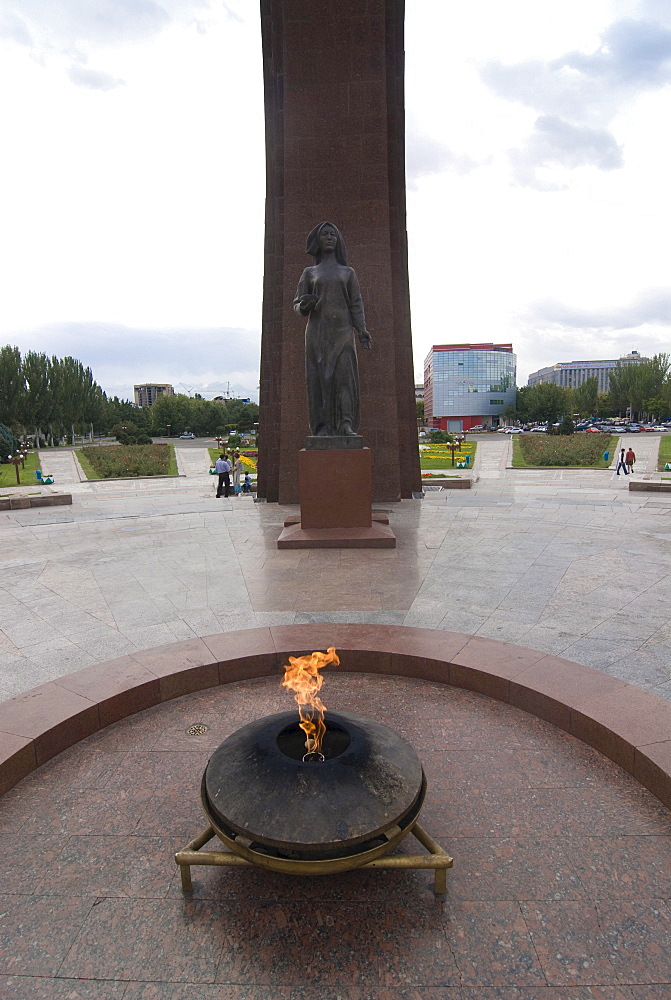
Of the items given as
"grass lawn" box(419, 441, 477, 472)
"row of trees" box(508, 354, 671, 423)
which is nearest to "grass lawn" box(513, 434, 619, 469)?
"grass lawn" box(419, 441, 477, 472)

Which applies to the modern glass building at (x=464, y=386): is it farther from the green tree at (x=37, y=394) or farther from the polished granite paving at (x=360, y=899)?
the polished granite paving at (x=360, y=899)

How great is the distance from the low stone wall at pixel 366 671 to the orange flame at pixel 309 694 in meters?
1.19

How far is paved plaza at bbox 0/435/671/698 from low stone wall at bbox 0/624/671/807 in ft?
1.37

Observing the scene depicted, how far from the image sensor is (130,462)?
34.7 metres

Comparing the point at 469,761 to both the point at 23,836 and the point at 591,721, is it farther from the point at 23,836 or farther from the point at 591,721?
the point at 23,836

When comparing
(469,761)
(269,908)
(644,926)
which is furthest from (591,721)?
(269,908)

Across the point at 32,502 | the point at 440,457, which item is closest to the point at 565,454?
the point at 440,457

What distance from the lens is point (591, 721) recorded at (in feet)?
10.4

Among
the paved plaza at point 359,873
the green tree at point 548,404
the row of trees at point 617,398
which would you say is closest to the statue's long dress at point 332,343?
the paved plaza at point 359,873

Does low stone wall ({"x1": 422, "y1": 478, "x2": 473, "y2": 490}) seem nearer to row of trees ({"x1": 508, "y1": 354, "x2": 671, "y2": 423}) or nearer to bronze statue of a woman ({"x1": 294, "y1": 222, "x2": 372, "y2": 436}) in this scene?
bronze statue of a woman ({"x1": 294, "y1": 222, "x2": 372, "y2": 436})

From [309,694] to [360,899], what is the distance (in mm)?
881

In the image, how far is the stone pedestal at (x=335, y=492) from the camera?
8469 millimetres

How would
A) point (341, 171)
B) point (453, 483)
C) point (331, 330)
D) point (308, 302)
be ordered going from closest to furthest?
point (308, 302)
point (331, 330)
point (341, 171)
point (453, 483)

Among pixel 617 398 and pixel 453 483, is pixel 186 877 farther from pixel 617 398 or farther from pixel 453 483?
pixel 617 398
